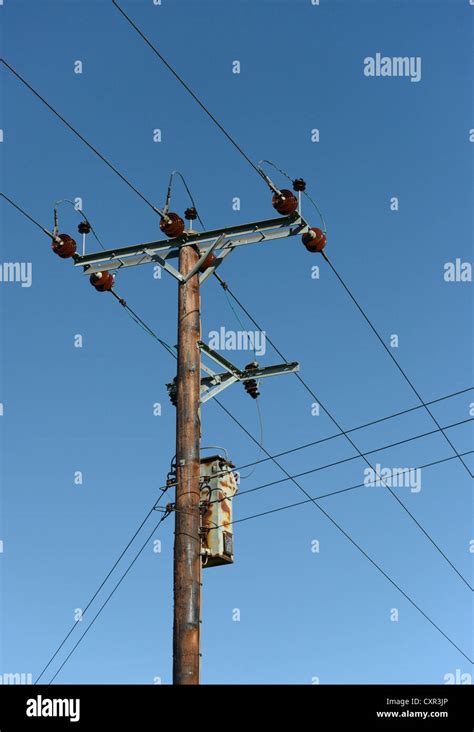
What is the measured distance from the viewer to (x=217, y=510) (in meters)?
15.0

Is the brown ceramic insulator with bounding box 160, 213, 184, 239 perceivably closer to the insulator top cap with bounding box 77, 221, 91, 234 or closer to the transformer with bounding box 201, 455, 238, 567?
the insulator top cap with bounding box 77, 221, 91, 234

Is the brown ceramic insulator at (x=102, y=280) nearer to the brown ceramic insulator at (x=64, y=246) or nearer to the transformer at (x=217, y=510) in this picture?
the brown ceramic insulator at (x=64, y=246)

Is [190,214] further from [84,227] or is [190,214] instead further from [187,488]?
[187,488]

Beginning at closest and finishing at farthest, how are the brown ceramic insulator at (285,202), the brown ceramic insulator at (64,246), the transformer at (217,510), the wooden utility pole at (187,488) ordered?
the wooden utility pole at (187,488) < the transformer at (217,510) < the brown ceramic insulator at (285,202) < the brown ceramic insulator at (64,246)

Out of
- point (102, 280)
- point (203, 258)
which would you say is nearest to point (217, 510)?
point (203, 258)

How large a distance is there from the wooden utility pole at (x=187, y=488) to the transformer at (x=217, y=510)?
0.36 meters

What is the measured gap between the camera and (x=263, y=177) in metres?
15.4

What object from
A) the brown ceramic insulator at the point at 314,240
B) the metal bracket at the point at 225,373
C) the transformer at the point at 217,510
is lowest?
the transformer at the point at 217,510

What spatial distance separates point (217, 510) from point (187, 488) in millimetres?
656

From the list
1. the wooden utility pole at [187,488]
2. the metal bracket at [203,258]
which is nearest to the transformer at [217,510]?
the wooden utility pole at [187,488]

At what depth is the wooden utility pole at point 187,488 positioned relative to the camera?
13.7m

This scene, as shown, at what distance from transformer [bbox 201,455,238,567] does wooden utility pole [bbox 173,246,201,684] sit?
36 cm

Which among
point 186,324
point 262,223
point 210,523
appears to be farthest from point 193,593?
point 262,223
